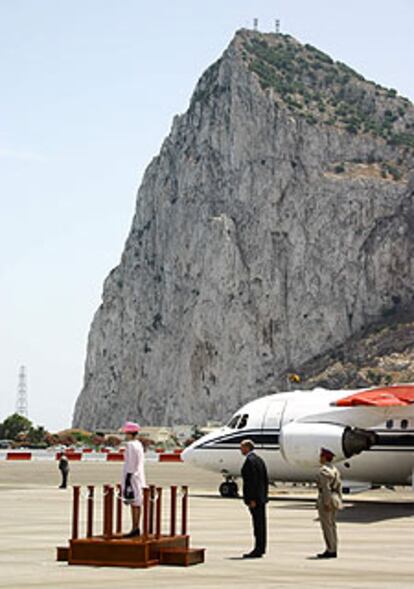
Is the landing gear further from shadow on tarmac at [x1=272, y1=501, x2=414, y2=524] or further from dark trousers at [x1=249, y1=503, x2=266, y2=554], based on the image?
dark trousers at [x1=249, y1=503, x2=266, y2=554]

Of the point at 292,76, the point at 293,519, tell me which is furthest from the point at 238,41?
the point at 293,519

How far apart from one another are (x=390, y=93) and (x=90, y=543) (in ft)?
601

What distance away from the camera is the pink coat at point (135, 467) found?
18391 mm

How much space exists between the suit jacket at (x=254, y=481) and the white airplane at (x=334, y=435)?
11.8 metres

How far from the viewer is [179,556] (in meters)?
17.1

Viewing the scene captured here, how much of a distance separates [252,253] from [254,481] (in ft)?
476

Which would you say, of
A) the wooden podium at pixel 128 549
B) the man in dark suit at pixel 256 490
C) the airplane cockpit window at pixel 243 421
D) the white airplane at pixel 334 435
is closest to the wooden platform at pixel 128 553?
the wooden podium at pixel 128 549

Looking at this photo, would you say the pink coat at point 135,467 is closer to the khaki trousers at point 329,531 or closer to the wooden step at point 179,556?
the wooden step at point 179,556

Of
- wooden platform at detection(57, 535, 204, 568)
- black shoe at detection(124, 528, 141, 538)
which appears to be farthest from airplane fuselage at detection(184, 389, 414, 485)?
wooden platform at detection(57, 535, 204, 568)

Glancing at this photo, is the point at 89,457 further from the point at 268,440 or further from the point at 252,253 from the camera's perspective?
the point at 252,253

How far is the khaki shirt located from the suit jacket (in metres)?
0.93

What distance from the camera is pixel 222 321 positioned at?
161625 mm

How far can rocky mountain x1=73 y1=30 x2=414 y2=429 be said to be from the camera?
159 metres

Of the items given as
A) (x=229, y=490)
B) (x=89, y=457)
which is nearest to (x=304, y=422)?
(x=229, y=490)
